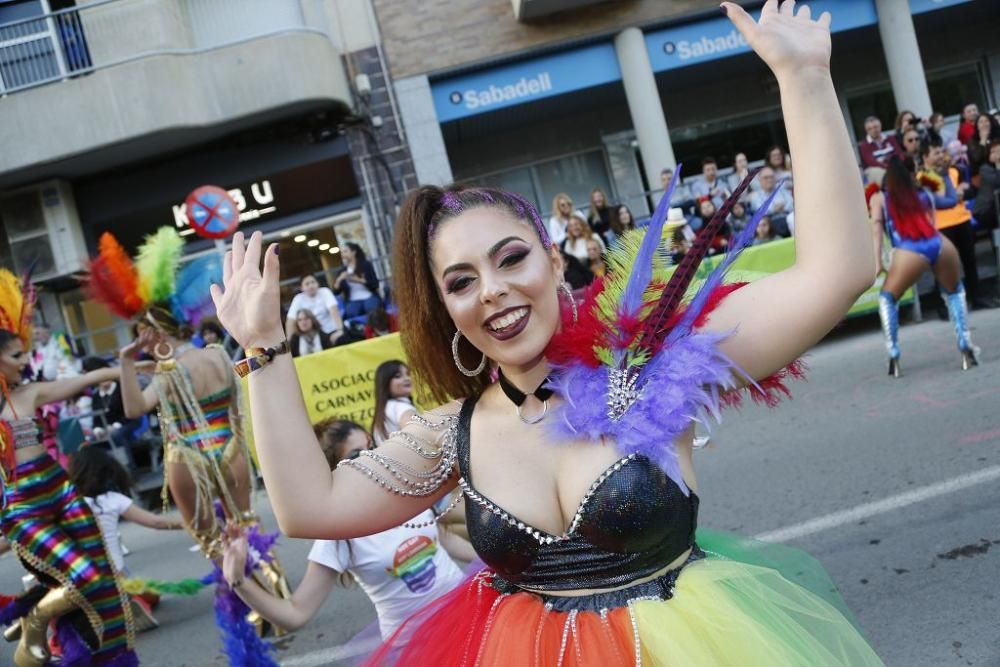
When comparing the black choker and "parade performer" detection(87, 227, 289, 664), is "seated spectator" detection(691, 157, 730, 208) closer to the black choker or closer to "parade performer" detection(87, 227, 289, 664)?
"parade performer" detection(87, 227, 289, 664)

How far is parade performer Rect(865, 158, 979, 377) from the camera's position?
6.93m

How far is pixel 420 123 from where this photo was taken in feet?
45.2

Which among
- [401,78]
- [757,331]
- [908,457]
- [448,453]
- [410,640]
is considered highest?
[401,78]

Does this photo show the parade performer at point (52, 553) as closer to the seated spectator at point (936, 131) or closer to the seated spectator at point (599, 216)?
the seated spectator at point (599, 216)

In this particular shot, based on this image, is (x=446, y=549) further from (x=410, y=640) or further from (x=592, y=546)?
(x=592, y=546)

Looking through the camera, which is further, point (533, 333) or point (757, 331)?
point (533, 333)

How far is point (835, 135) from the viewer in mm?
1516

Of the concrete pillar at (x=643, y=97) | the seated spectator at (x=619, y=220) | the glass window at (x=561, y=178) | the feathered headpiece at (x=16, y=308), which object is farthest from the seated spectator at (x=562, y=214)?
the feathered headpiece at (x=16, y=308)

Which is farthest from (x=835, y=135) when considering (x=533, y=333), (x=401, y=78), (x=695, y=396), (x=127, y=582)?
(x=401, y=78)

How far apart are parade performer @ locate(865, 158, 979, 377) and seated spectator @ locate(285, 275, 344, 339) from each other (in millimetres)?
5909

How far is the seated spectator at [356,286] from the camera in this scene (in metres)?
10.9

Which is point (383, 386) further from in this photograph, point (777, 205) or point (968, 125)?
point (968, 125)

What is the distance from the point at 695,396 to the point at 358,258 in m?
9.87

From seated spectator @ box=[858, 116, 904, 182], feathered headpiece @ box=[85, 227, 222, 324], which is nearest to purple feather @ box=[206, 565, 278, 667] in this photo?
feathered headpiece @ box=[85, 227, 222, 324]
